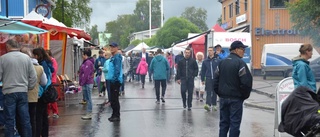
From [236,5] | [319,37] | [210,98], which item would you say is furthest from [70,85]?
[236,5]

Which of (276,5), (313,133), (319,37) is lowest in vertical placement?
(313,133)

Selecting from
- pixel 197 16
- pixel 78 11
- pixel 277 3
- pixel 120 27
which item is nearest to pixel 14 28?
pixel 277 3

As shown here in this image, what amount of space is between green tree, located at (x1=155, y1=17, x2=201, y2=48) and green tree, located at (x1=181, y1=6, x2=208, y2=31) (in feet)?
155

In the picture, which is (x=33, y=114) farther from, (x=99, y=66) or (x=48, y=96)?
(x=99, y=66)

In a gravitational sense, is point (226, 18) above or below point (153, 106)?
above

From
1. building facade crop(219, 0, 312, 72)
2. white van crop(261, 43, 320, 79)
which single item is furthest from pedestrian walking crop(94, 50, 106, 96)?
building facade crop(219, 0, 312, 72)

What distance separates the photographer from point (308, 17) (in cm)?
2636

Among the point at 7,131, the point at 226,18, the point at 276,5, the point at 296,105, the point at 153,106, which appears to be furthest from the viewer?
the point at 226,18

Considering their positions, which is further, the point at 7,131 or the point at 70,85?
the point at 70,85

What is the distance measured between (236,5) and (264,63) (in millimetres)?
12951

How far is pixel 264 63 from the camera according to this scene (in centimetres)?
3062

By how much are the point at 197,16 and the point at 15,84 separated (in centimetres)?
10306

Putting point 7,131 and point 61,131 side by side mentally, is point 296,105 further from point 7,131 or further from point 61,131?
point 61,131

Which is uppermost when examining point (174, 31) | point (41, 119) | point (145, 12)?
point (145, 12)
